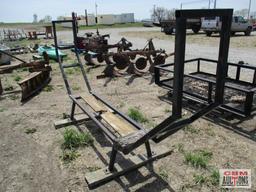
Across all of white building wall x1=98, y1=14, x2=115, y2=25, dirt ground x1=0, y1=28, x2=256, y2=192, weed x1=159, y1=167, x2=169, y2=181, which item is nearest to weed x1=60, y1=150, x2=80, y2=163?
dirt ground x1=0, y1=28, x2=256, y2=192

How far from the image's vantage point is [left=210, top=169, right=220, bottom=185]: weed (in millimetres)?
2801

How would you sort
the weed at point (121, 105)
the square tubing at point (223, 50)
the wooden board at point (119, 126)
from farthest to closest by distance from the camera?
1. the weed at point (121, 105)
2. the wooden board at point (119, 126)
3. the square tubing at point (223, 50)

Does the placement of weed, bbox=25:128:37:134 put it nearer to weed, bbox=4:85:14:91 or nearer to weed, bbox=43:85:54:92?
weed, bbox=43:85:54:92

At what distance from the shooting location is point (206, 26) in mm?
20906

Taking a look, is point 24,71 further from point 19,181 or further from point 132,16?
point 132,16

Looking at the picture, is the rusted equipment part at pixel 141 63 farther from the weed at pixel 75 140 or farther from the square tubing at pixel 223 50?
the square tubing at pixel 223 50

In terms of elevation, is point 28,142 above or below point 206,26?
below

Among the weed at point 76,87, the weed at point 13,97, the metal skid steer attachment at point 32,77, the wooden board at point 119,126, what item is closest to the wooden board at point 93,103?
the wooden board at point 119,126

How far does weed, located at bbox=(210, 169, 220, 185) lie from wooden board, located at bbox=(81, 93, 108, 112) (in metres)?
1.77

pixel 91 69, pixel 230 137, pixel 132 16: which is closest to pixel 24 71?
pixel 91 69

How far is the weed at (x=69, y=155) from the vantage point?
10.9 ft

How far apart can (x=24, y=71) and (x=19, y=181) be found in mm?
6845

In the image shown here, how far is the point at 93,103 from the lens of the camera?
13.4 ft

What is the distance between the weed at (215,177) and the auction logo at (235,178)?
0.04m
